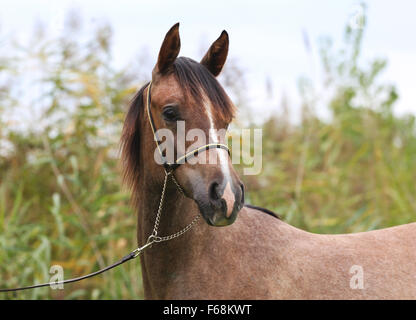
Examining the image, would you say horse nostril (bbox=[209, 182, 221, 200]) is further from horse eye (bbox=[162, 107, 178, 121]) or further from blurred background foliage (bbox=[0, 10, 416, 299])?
blurred background foliage (bbox=[0, 10, 416, 299])

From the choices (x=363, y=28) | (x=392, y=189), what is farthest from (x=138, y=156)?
(x=363, y=28)

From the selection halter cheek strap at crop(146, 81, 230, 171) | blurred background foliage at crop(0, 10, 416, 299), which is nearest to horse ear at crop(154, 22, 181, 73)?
halter cheek strap at crop(146, 81, 230, 171)

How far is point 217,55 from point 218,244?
1.11 m

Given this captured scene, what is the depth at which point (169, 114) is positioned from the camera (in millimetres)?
2246

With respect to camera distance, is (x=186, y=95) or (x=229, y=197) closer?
(x=229, y=197)

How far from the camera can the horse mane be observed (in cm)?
227

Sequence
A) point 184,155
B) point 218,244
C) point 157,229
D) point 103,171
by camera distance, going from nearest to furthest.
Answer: point 184,155
point 218,244
point 157,229
point 103,171

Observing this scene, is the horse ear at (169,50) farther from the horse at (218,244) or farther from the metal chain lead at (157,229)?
the metal chain lead at (157,229)

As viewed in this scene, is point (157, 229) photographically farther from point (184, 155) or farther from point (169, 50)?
point (169, 50)

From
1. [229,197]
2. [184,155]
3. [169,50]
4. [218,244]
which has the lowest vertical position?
[218,244]

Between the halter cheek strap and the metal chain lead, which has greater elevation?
the halter cheek strap

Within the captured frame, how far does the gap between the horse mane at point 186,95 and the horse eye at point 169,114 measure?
0.37 feet

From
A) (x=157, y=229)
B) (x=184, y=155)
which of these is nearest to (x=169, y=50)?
(x=184, y=155)

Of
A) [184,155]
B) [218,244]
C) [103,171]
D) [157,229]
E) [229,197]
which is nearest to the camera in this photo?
[229,197]
